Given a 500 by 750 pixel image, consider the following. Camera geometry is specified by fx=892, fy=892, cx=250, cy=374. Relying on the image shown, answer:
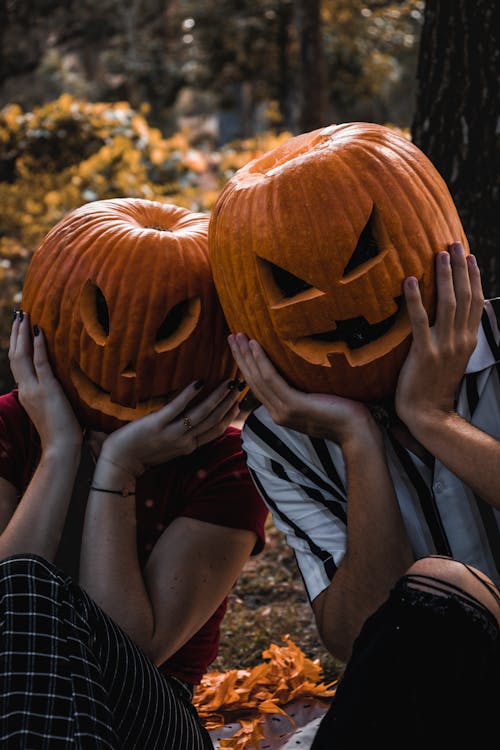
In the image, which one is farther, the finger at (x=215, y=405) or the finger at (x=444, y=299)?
the finger at (x=215, y=405)

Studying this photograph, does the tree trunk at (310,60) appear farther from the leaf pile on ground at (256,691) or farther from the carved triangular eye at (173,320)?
the carved triangular eye at (173,320)

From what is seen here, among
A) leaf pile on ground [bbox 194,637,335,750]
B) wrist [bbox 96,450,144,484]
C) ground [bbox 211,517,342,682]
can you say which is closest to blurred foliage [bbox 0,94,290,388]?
ground [bbox 211,517,342,682]

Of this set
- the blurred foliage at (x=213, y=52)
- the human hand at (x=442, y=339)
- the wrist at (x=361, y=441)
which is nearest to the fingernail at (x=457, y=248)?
the human hand at (x=442, y=339)

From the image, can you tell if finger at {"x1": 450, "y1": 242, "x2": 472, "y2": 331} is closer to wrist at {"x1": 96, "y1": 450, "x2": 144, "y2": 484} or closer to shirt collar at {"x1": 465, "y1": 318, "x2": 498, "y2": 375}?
shirt collar at {"x1": 465, "y1": 318, "x2": 498, "y2": 375}

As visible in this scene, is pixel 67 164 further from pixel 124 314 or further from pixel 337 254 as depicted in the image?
pixel 337 254

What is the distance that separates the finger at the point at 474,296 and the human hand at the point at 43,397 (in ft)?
3.59

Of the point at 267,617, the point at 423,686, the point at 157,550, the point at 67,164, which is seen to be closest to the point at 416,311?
the point at 423,686

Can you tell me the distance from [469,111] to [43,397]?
2.11 meters

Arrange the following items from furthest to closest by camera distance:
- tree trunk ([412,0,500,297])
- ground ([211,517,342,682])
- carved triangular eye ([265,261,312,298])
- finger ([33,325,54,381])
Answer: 1. ground ([211,517,342,682])
2. tree trunk ([412,0,500,297])
3. finger ([33,325,54,381])
4. carved triangular eye ([265,261,312,298])

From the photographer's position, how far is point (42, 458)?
2.46 metres

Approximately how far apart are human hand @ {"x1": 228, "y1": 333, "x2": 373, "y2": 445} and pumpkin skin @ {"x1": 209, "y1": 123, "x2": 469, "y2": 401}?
0.03 m

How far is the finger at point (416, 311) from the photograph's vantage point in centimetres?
208

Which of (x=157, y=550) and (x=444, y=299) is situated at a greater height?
(x=444, y=299)

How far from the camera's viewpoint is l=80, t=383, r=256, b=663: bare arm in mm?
2342
